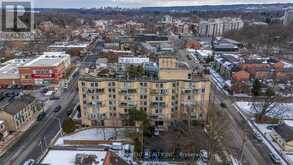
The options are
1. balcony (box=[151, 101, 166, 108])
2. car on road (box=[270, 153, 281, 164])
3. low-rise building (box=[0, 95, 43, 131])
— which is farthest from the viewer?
balcony (box=[151, 101, 166, 108])

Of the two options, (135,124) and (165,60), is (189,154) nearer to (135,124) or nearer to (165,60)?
(135,124)

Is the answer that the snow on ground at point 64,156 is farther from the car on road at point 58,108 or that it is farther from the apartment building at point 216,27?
the apartment building at point 216,27

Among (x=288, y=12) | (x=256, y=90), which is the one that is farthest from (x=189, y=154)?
(x=288, y=12)

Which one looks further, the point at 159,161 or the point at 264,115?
the point at 264,115

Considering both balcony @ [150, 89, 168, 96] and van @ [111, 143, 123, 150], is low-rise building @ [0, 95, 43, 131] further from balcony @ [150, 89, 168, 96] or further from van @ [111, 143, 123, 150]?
balcony @ [150, 89, 168, 96]

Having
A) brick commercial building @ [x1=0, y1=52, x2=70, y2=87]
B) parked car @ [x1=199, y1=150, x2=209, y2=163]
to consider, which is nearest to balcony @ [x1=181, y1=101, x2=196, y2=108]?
parked car @ [x1=199, y1=150, x2=209, y2=163]

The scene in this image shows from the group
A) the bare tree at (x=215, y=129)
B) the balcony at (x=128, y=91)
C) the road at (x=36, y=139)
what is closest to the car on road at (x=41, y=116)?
the road at (x=36, y=139)
